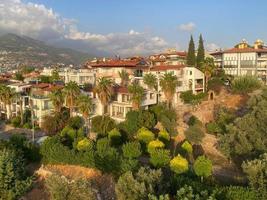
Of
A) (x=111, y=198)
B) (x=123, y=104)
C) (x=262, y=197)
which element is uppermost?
(x=123, y=104)

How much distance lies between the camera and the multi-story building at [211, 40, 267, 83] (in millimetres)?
85250

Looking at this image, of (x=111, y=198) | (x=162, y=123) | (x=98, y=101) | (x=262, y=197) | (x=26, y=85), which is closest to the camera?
(x=262, y=197)

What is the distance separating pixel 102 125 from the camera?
53156 mm

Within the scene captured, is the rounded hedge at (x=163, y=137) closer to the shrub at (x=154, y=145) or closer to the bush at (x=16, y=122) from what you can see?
the shrub at (x=154, y=145)

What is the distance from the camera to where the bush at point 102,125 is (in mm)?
52653

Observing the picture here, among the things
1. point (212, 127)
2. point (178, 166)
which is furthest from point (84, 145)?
point (212, 127)

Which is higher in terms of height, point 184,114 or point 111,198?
point 184,114

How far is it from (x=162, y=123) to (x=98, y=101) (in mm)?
14653

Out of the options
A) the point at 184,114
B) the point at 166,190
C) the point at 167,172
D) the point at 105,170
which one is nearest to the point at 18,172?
the point at 105,170

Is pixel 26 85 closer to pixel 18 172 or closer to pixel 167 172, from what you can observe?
pixel 18 172

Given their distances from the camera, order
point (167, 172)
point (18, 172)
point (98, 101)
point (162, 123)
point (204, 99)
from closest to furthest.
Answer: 1. point (167, 172)
2. point (18, 172)
3. point (162, 123)
4. point (98, 101)
5. point (204, 99)

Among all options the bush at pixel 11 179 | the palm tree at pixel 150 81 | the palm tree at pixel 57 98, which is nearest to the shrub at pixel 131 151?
the bush at pixel 11 179

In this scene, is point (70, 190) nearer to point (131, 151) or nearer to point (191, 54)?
point (131, 151)

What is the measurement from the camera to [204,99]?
66.6m
